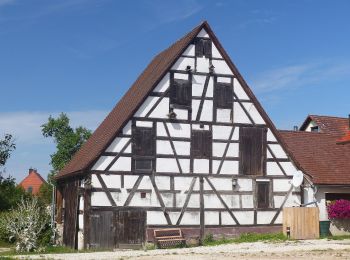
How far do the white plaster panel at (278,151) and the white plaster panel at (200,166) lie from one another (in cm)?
371

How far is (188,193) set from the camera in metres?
28.2

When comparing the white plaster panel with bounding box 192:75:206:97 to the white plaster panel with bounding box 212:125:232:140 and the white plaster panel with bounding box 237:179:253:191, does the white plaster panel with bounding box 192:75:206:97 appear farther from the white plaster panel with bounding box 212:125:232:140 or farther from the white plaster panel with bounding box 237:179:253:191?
the white plaster panel with bounding box 237:179:253:191

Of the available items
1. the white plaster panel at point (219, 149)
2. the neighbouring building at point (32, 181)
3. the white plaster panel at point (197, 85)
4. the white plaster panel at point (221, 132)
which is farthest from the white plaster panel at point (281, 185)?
the neighbouring building at point (32, 181)

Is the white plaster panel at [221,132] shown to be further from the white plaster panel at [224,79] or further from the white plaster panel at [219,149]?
the white plaster panel at [224,79]

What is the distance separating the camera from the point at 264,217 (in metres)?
29.5

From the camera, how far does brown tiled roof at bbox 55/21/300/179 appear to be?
27.3 meters

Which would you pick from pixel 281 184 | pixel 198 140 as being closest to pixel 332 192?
pixel 281 184

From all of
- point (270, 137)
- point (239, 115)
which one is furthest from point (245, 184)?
point (239, 115)

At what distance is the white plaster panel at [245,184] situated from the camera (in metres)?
29.3

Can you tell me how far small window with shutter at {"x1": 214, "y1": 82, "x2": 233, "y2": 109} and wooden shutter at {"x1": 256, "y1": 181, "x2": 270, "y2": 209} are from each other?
167 inches

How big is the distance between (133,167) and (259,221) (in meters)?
7.04

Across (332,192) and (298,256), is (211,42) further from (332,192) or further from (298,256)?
(298,256)

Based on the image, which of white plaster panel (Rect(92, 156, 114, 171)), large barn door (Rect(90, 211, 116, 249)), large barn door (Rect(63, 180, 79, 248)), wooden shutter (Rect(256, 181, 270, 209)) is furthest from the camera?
wooden shutter (Rect(256, 181, 270, 209))

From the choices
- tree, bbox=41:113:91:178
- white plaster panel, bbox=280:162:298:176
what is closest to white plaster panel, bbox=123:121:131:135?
white plaster panel, bbox=280:162:298:176
